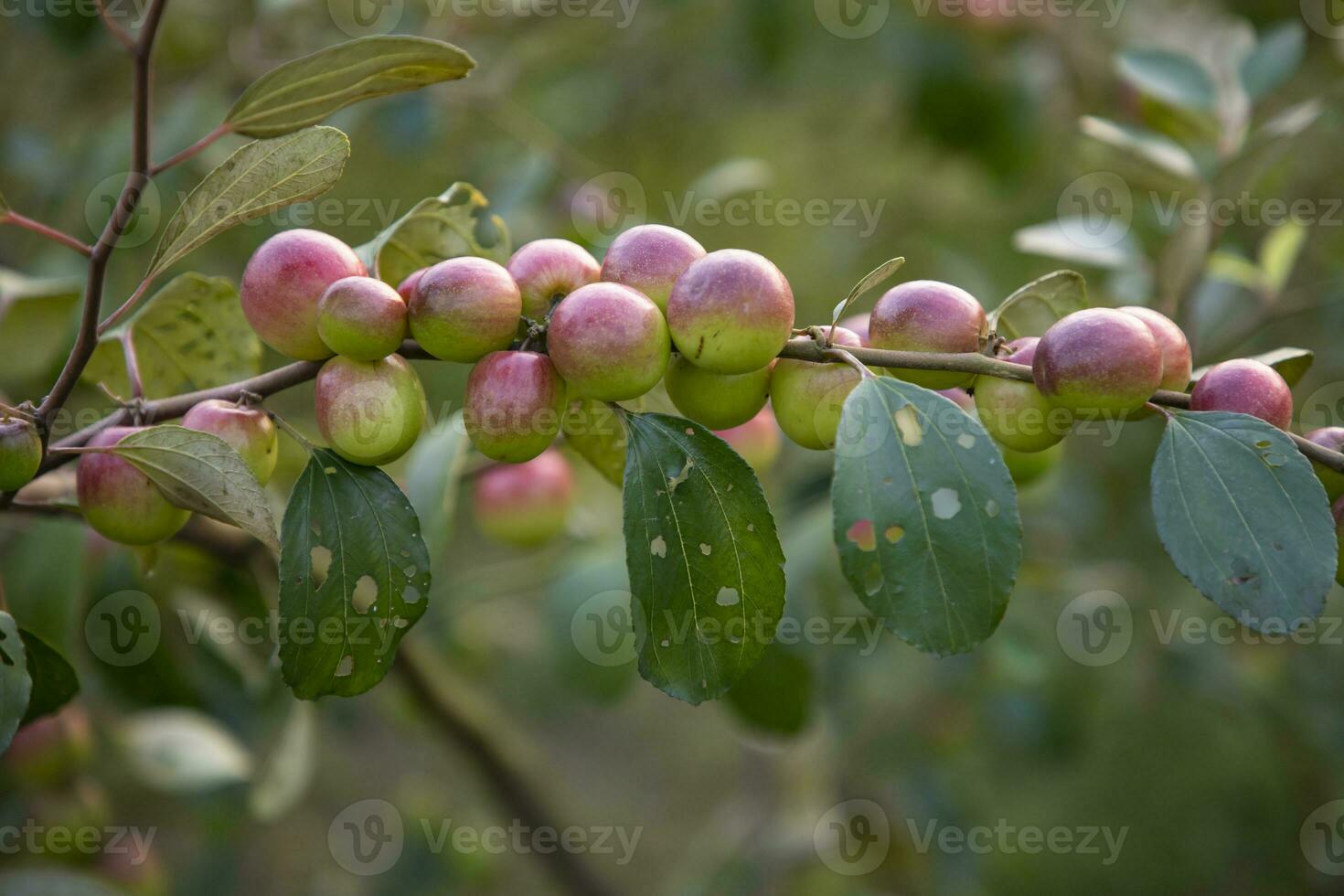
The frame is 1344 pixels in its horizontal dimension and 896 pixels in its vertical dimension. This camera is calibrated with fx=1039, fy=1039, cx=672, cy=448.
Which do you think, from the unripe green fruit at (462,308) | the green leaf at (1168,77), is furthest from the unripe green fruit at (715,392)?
the green leaf at (1168,77)

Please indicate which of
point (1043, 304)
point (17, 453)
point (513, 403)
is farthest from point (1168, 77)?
point (17, 453)

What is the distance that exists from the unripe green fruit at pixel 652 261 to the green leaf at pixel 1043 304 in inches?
9.6

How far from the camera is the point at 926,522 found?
556mm

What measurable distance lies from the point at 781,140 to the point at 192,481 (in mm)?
2467

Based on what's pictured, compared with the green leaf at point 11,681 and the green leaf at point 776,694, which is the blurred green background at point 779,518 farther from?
the green leaf at point 11,681

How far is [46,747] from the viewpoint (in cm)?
128

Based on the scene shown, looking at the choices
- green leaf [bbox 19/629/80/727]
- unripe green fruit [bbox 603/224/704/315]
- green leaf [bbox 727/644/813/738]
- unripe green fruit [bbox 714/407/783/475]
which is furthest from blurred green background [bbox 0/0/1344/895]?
unripe green fruit [bbox 603/224/704/315]

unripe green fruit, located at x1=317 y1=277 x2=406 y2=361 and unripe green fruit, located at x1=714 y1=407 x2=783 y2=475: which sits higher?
unripe green fruit, located at x1=317 y1=277 x2=406 y2=361

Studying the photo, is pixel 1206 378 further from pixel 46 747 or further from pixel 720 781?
pixel 720 781

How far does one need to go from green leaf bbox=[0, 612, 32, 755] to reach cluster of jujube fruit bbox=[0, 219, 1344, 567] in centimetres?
8

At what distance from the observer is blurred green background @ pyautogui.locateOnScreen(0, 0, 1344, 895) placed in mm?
1309

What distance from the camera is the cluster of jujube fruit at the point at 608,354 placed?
0.57 metres

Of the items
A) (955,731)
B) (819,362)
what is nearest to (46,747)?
(819,362)

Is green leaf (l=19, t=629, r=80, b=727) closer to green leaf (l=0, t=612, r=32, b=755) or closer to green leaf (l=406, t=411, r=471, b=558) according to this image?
green leaf (l=0, t=612, r=32, b=755)
